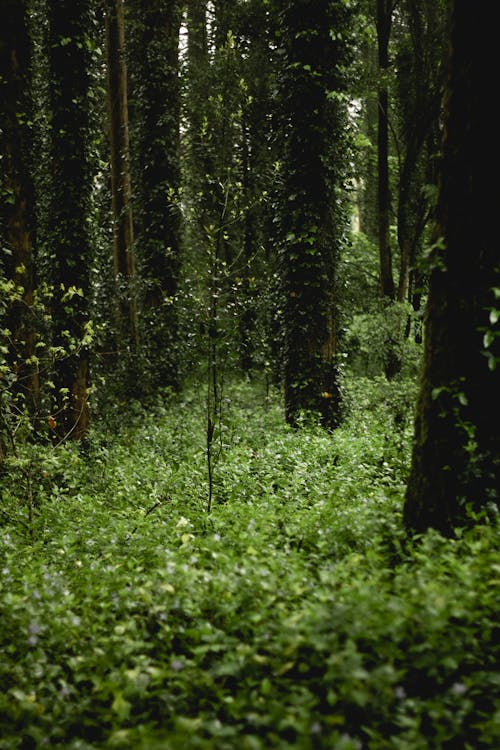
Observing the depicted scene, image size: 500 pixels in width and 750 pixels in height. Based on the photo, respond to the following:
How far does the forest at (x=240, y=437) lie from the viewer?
2.62 meters

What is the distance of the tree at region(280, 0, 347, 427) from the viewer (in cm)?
879

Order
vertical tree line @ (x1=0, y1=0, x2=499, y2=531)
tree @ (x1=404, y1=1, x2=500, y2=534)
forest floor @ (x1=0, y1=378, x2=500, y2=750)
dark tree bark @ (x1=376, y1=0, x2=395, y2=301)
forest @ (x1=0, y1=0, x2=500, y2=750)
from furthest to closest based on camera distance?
dark tree bark @ (x1=376, y1=0, x2=395, y2=301), vertical tree line @ (x1=0, y1=0, x2=499, y2=531), tree @ (x1=404, y1=1, x2=500, y2=534), forest @ (x1=0, y1=0, x2=500, y2=750), forest floor @ (x1=0, y1=378, x2=500, y2=750)

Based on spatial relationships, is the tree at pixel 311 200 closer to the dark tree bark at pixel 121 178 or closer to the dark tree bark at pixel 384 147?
the dark tree bark at pixel 121 178

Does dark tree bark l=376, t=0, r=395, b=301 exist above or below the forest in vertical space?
above

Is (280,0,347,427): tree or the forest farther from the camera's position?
(280,0,347,427): tree

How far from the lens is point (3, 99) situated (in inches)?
327

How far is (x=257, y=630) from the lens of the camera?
2.88 m

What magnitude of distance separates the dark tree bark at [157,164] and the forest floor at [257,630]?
856 cm

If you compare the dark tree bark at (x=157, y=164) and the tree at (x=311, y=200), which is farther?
the dark tree bark at (x=157, y=164)

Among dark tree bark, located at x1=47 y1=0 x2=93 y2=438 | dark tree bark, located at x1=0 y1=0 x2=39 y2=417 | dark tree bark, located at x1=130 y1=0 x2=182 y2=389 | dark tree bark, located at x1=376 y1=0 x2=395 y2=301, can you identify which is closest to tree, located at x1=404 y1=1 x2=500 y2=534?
dark tree bark, located at x1=47 y1=0 x2=93 y2=438

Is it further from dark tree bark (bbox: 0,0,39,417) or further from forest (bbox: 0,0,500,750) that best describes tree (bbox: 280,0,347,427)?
dark tree bark (bbox: 0,0,39,417)

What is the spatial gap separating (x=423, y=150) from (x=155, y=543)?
18.5 m

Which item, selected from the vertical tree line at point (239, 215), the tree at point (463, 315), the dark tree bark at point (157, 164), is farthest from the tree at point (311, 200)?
the tree at point (463, 315)

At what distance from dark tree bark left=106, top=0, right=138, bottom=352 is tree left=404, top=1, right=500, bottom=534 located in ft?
30.0
